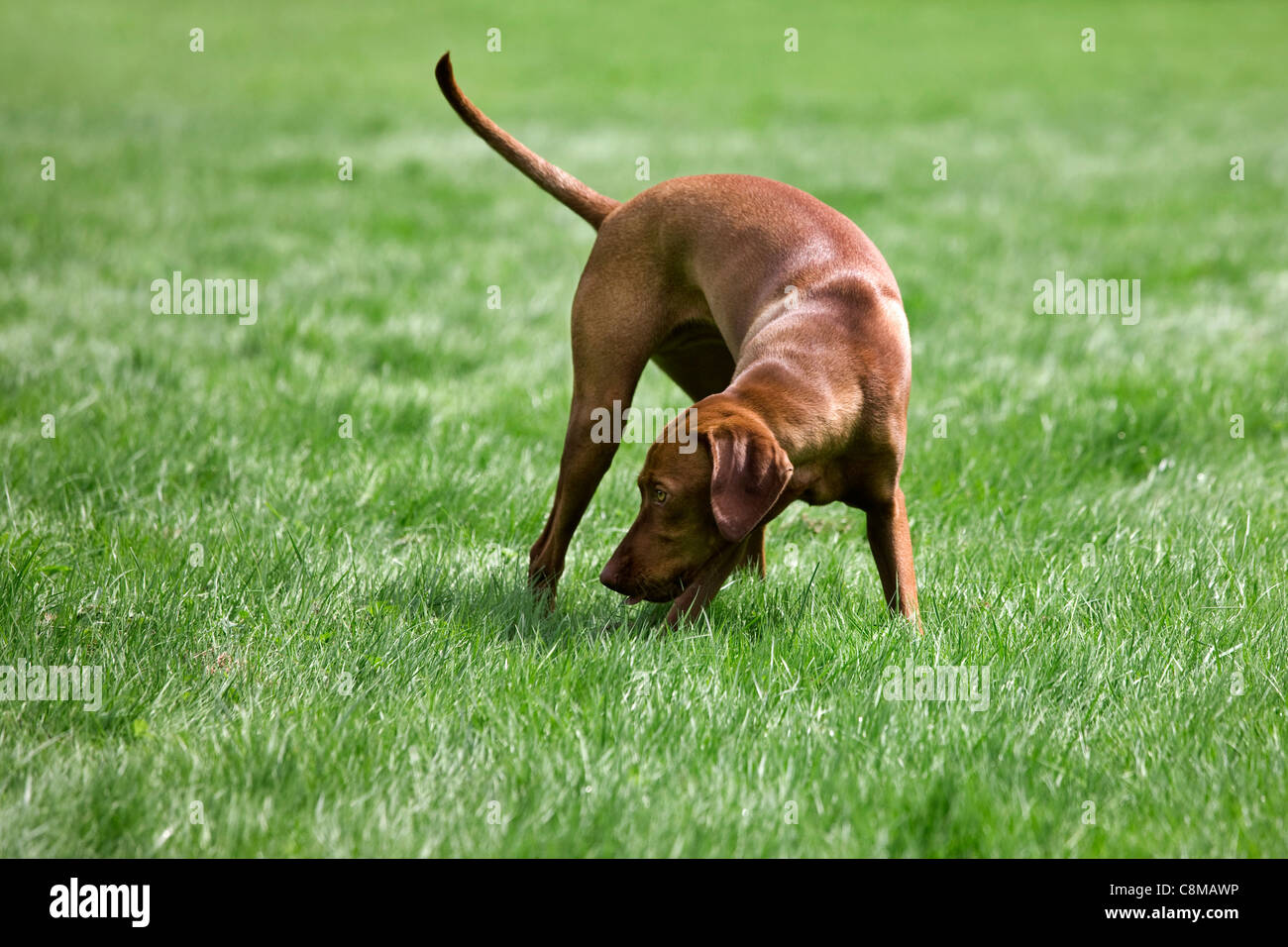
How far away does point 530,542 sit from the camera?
4.21 m

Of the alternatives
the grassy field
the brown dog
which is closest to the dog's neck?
the brown dog

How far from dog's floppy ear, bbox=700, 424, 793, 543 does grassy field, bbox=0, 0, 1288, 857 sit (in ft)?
1.23

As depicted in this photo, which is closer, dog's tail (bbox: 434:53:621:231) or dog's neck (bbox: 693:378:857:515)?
dog's neck (bbox: 693:378:857:515)

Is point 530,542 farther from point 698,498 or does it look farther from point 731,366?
point 698,498

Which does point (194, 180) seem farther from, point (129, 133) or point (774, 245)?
point (774, 245)

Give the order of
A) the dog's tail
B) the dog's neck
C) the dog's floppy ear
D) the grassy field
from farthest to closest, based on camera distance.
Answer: the dog's tail
the dog's neck
the dog's floppy ear
the grassy field

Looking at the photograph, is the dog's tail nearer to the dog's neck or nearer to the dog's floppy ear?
the dog's neck

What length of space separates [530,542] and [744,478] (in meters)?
1.46

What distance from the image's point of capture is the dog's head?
2920 mm

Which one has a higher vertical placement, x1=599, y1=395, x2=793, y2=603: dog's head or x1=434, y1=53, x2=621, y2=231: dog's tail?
x1=434, y1=53, x2=621, y2=231: dog's tail

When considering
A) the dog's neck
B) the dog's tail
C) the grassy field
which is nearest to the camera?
the grassy field

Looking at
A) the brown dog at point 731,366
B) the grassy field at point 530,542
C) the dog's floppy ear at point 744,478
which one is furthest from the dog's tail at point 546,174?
the dog's floppy ear at point 744,478

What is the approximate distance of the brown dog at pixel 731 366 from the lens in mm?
3053

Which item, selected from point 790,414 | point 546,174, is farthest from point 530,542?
point 790,414
